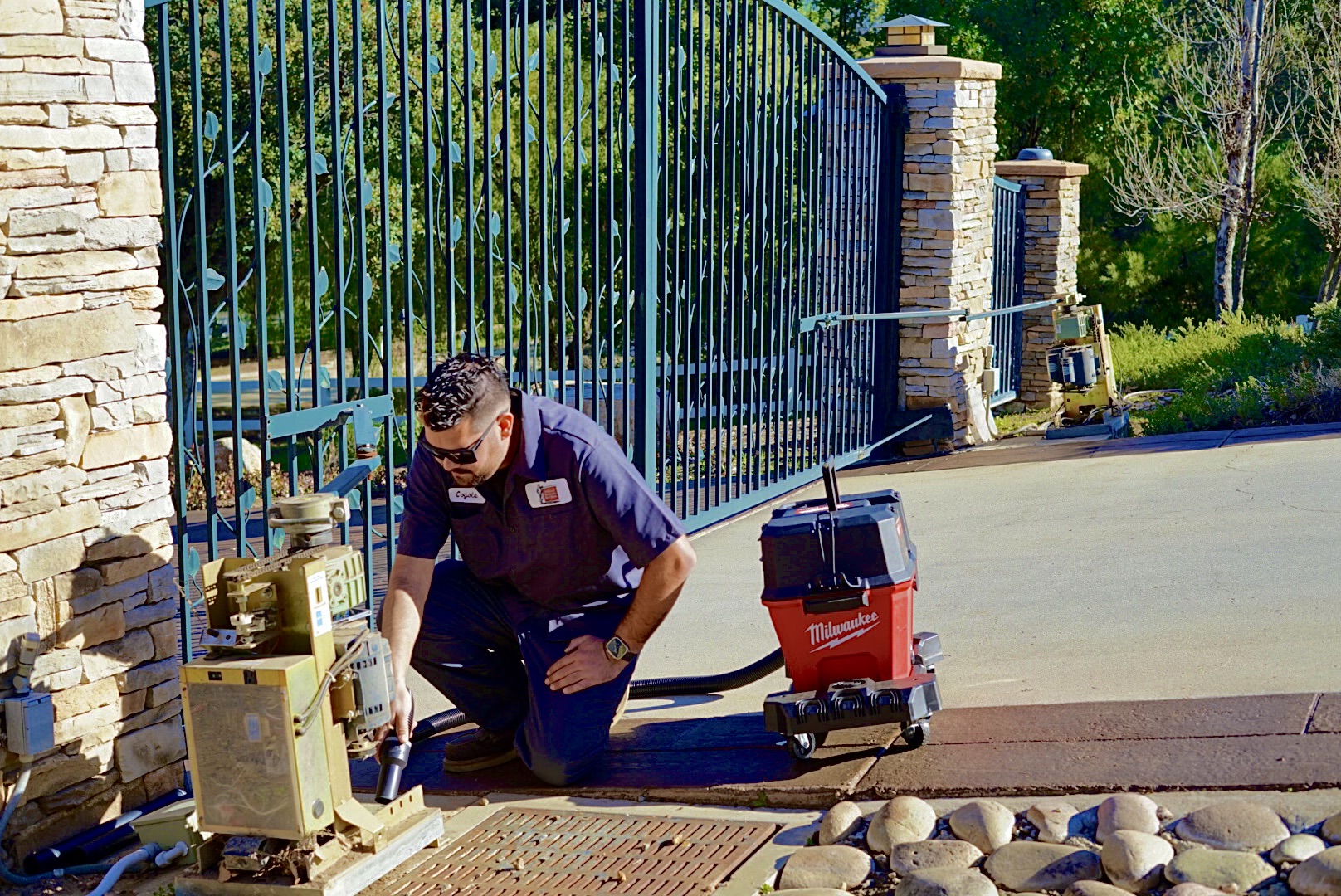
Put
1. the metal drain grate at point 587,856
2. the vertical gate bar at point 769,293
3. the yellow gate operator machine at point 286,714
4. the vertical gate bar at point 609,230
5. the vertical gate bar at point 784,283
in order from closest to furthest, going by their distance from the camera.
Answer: the yellow gate operator machine at point 286,714 → the metal drain grate at point 587,856 → the vertical gate bar at point 609,230 → the vertical gate bar at point 769,293 → the vertical gate bar at point 784,283

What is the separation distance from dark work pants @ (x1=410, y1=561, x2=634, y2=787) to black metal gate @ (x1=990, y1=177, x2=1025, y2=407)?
7723 millimetres

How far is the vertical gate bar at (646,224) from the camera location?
639 centimetres

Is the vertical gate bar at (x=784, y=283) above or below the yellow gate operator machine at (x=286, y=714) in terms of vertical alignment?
above

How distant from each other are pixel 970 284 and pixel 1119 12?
49.6 ft

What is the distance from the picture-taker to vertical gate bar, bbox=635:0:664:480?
6391 mm

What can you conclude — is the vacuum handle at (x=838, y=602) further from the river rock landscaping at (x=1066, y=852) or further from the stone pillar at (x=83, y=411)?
the stone pillar at (x=83, y=411)

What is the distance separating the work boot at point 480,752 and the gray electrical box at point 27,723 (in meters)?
1.16

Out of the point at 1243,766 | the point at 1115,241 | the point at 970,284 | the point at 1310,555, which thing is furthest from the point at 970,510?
the point at 1115,241

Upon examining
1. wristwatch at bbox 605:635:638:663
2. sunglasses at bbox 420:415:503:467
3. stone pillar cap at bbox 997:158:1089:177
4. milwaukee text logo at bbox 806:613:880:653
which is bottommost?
wristwatch at bbox 605:635:638:663

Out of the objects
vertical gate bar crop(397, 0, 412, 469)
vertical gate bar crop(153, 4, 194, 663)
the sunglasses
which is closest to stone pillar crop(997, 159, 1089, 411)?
vertical gate bar crop(397, 0, 412, 469)

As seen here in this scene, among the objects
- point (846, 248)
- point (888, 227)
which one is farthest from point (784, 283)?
point (888, 227)

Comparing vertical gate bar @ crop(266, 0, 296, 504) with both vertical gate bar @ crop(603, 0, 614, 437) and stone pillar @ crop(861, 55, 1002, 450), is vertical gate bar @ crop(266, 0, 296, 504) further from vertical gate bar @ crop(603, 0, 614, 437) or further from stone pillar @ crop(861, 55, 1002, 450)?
stone pillar @ crop(861, 55, 1002, 450)

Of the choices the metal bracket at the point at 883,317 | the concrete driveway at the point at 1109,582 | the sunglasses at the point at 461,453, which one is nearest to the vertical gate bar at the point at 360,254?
the concrete driveway at the point at 1109,582

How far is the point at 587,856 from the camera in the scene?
3.63 m
